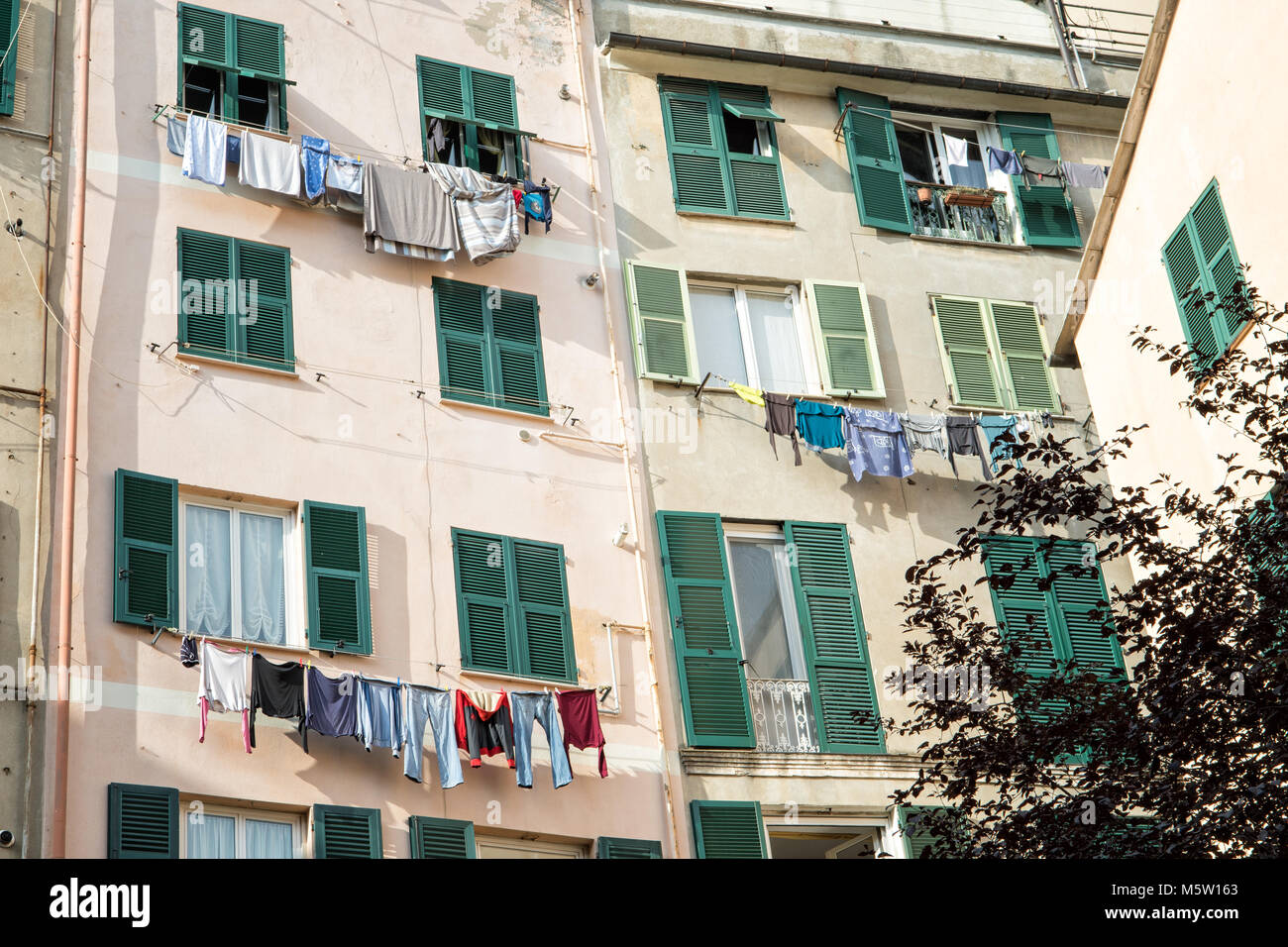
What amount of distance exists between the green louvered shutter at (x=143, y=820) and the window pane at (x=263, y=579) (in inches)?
78.2

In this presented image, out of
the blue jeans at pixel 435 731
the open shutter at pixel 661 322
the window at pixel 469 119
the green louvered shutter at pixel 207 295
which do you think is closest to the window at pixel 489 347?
the open shutter at pixel 661 322

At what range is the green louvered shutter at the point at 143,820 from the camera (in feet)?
49.4

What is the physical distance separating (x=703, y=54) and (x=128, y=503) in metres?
9.46

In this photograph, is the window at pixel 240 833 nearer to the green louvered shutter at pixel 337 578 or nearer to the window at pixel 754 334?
the green louvered shutter at pixel 337 578

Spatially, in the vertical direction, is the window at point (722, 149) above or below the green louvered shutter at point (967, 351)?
above

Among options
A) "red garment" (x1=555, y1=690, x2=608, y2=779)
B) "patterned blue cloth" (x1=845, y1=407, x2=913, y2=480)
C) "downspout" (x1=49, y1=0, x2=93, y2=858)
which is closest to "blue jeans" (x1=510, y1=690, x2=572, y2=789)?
"red garment" (x1=555, y1=690, x2=608, y2=779)

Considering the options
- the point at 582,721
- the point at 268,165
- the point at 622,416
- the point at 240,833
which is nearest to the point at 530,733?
the point at 582,721

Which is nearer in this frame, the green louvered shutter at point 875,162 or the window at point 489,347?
the window at point 489,347

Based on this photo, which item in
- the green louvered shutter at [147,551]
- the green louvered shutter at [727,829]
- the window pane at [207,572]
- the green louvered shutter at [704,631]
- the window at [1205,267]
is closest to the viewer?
the green louvered shutter at [147,551]

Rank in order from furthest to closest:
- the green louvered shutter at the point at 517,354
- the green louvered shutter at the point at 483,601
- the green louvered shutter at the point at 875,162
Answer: the green louvered shutter at the point at 875,162 → the green louvered shutter at the point at 517,354 → the green louvered shutter at the point at 483,601

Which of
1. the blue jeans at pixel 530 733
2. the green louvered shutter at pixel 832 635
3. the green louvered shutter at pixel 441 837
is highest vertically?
the green louvered shutter at pixel 832 635

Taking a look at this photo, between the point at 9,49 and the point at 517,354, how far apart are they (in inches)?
238

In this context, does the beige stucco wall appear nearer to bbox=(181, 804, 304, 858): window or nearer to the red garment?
bbox=(181, 804, 304, 858): window

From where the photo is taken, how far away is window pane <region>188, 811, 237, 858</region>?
15672 mm
